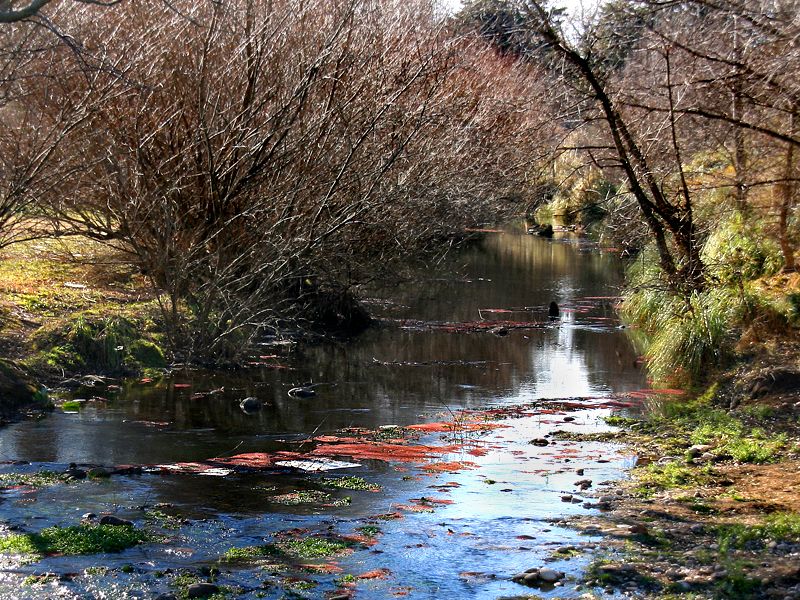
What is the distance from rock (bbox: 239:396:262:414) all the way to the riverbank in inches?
145

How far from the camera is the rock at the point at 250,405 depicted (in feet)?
39.4

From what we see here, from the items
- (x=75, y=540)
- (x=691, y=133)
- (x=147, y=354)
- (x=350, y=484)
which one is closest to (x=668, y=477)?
(x=350, y=484)

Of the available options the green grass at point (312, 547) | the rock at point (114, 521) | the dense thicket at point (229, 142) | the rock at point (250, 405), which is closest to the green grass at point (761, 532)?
the green grass at point (312, 547)

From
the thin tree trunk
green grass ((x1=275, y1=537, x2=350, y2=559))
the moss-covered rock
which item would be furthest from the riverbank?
the moss-covered rock

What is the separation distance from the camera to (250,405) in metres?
12.1

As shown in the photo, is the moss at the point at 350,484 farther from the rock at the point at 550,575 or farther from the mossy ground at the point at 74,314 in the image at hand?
the mossy ground at the point at 74,314

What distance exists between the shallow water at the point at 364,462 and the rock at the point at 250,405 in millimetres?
116

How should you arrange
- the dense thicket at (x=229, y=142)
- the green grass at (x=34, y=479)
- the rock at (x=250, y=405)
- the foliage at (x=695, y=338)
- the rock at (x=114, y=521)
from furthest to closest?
the dense thicket at (x=229, y=142) → the foliage at (x=695, y=338) → the rock at (x=250, y=405) → the green grass at (x=34, y=479) → the rock at (x=114, y=521)

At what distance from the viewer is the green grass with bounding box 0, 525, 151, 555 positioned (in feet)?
22.3

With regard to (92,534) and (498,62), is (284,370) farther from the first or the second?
(498,62)

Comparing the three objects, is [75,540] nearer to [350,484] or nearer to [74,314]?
[350,484]

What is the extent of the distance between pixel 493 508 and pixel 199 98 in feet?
26.1

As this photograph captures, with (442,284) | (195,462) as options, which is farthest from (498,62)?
(195,462)

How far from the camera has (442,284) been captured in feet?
80.7
